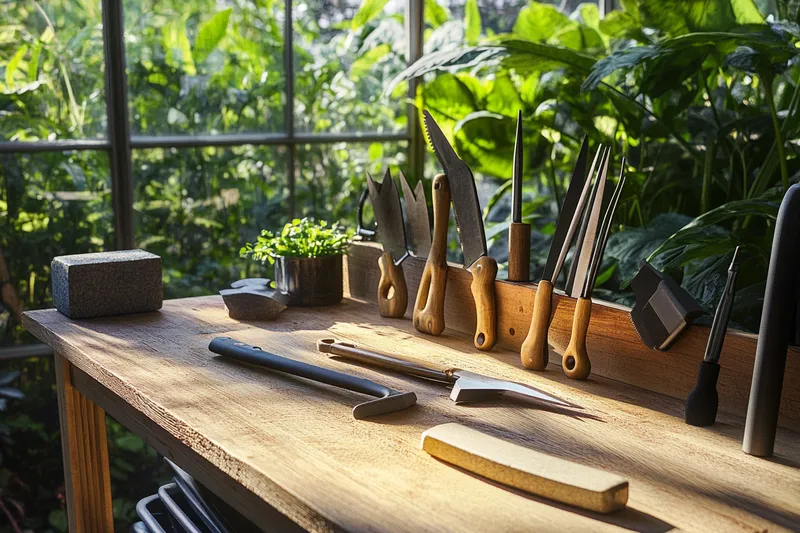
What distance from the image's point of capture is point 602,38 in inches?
125

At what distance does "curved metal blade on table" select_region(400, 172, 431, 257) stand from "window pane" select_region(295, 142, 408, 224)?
152 centimetres

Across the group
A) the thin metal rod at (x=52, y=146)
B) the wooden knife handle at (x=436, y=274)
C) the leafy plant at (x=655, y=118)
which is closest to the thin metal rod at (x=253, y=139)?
the thin metal rod at (x=52, y=146)

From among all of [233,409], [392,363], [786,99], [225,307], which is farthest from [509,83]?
[233,409]

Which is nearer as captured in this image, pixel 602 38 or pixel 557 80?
pixel 557 80

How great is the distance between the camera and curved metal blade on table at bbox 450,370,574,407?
4.04ft

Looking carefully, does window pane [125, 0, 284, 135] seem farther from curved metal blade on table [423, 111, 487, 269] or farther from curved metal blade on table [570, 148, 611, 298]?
curved metal blade on table [570, 148, 611, 298]

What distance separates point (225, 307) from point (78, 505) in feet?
1.73

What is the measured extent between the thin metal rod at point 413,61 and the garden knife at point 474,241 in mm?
1779

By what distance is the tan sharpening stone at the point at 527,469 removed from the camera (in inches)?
34.4

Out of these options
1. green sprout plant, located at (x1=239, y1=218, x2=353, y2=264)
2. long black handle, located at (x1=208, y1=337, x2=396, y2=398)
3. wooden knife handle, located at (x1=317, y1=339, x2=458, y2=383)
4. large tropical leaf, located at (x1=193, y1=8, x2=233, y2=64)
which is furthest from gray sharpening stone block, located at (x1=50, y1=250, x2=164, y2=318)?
large tropical leaf, located at (x1=193, y1=8, x2=233, y2=64)

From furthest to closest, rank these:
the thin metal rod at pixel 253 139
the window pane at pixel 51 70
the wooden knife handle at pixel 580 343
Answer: the thin metal rod at pixel 253 139, the window pane at pixel 51 70, the wooden knife handle at pixel 580 343

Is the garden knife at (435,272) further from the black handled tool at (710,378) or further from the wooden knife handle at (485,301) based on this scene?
the black handled tool at (710,378)

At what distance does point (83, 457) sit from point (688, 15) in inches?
78.9

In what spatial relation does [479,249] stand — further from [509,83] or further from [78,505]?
[509,83]
